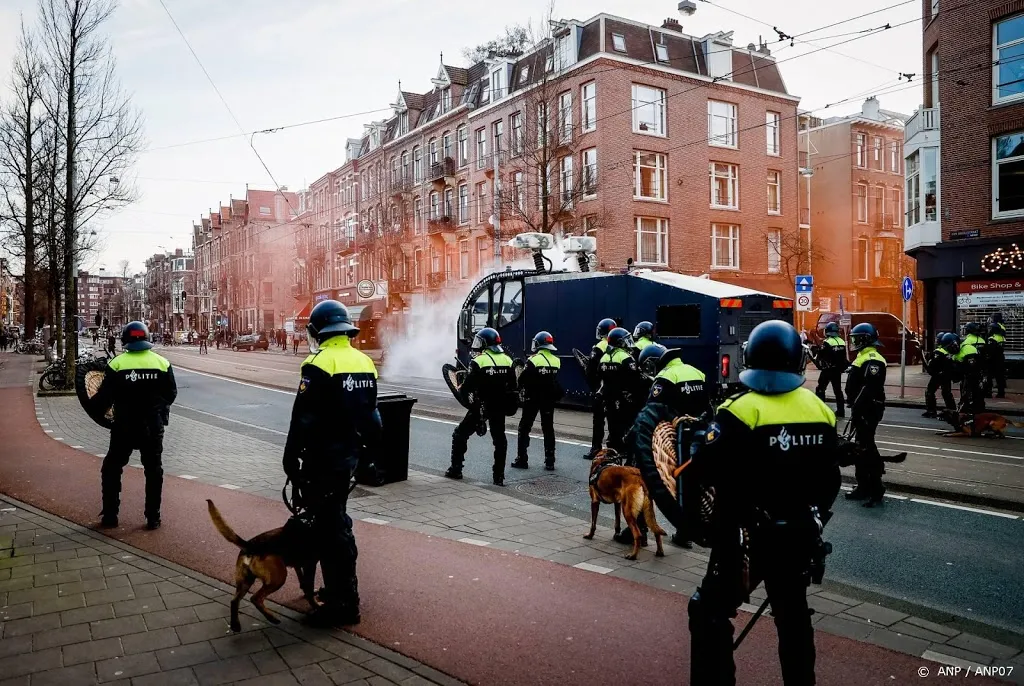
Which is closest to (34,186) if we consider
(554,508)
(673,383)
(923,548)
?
(554,508)

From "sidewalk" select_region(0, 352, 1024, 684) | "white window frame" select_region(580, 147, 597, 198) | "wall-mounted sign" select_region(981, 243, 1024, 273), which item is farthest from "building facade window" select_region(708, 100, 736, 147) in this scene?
"sidewalk" select_region(0, 352, 1024, 684)

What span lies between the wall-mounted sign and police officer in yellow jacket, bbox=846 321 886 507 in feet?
52.6

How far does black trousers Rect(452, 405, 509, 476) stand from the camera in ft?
27.8

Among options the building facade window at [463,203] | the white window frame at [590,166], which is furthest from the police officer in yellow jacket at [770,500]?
the building facade window at [463,203]

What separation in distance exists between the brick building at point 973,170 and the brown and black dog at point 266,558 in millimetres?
22189

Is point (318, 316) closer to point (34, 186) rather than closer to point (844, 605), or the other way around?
point (844, 605)

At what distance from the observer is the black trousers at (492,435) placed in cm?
847

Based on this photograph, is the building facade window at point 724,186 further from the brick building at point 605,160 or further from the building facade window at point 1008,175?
the building facade window at point 1008,175

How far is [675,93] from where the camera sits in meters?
32.5

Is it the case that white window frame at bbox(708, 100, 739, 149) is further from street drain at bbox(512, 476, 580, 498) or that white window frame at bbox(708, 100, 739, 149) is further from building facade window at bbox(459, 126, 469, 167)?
street drain at bbox(512, 476, 580, 498)

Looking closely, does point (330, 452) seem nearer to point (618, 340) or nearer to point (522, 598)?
point (522, 598)

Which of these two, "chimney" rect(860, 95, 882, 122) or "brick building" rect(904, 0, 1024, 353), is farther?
"chimney" rect(860, 95, 882, 122)

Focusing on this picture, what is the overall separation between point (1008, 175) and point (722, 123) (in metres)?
15.1

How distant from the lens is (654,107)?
3192 cm
